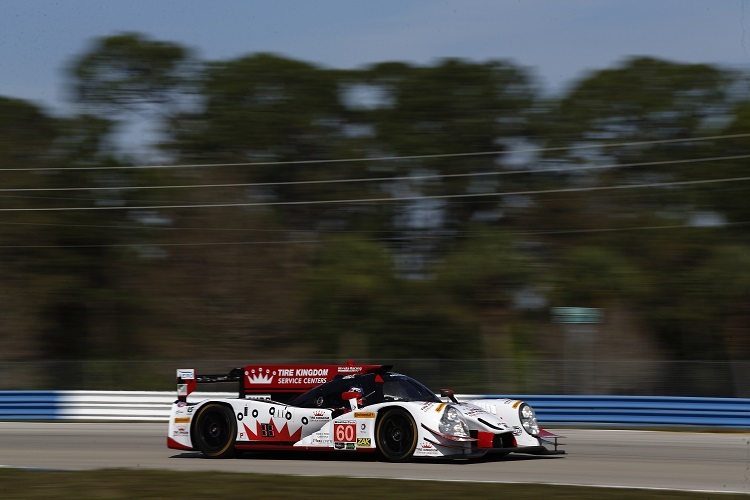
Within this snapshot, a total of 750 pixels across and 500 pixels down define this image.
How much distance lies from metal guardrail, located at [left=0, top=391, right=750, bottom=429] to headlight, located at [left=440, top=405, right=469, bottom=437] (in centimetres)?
787

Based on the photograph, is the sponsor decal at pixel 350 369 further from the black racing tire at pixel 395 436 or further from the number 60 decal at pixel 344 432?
the black racing tire at pixel 395 436

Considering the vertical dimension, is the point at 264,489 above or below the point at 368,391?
below

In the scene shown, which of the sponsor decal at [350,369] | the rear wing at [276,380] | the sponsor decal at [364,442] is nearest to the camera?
the sponsor decal at [364,442]

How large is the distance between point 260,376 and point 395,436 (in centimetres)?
246

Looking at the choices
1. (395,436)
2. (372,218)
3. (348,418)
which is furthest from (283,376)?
(372,218)

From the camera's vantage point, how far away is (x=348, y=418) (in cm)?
1201

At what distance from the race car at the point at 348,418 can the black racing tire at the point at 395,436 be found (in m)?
0.01

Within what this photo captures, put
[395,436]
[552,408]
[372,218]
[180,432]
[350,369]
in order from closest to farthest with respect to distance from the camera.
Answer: [395,436], [350,369], [180,432], [552,408], [372,218]

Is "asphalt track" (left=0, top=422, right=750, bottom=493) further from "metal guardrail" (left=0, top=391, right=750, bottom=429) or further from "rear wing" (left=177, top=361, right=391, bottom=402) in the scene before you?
"metal guardrail" (left=0, top=391, right=750, bottom=429)

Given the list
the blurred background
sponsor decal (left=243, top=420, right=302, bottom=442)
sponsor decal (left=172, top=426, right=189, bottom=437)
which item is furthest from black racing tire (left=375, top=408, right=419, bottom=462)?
the blurred background

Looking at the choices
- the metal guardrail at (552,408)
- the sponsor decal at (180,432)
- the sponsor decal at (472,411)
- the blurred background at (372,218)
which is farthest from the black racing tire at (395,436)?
the blurred background at (372,218)

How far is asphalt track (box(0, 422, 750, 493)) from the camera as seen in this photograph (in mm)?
10289

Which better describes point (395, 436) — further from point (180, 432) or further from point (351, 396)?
point (180, 432)

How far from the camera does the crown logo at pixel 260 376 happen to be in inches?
529
